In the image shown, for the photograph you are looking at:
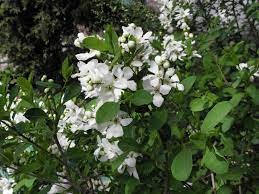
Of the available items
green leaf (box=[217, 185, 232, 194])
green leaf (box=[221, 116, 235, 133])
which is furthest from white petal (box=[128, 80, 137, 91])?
green leaf (box=[217, 185, 232, 194])

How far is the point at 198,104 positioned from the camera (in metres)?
1.48

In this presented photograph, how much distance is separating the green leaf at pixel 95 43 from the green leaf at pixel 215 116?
0.32 metres

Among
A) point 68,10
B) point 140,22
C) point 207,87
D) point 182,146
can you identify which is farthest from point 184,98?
point 68,10

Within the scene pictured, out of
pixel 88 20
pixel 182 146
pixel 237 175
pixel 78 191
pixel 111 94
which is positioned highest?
pixel 111 94

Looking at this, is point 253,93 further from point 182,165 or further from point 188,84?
point 182,165

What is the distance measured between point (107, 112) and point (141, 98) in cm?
9

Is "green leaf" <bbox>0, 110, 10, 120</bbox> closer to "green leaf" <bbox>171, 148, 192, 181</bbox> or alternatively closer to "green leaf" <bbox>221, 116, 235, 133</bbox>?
"green leaf" <bbox>171, 148, 192, 181</bbox>

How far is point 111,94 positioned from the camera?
127 centimetres

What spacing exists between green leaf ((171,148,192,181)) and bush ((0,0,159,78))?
546 centimetres

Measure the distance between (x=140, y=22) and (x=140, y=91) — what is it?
535 centimetres

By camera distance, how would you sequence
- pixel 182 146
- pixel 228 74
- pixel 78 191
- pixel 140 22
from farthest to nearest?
pixel 140 22
pixel 228 74
pixel 78 191
pixel 182 146

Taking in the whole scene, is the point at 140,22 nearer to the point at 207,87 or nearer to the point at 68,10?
the point at 68,10

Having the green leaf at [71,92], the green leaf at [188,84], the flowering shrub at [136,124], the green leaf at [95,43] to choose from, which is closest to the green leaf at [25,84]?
the flowering shrub at [136,124]

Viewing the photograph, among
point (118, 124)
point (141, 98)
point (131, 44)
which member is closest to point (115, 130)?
point (118, 124)
